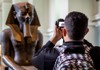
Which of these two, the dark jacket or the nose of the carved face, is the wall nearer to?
the nose of the carved face

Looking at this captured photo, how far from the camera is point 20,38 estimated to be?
83.2 inches

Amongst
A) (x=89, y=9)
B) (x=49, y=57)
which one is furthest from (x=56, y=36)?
(x=89, y=9)

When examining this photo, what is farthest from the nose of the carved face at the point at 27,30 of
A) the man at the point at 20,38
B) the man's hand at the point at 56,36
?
the man's hand at the point at 56,36

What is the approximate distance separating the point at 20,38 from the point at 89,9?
1.09 metres

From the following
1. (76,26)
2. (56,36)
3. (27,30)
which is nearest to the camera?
(76,26)

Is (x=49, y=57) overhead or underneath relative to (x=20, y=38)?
overhead

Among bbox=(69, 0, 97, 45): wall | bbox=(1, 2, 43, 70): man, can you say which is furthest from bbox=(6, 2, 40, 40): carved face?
bbox=(69, 0, 97, 45): wall

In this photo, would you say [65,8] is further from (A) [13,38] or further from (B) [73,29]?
(B) [73,29]

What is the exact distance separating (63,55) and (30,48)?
3.69ft

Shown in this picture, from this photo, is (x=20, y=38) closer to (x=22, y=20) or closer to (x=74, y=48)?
(x=22, y=20)

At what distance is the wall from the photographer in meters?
2.81

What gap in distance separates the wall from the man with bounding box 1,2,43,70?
2.57 ft

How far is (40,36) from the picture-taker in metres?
2.27

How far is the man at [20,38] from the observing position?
Answer: 2.11 meters
